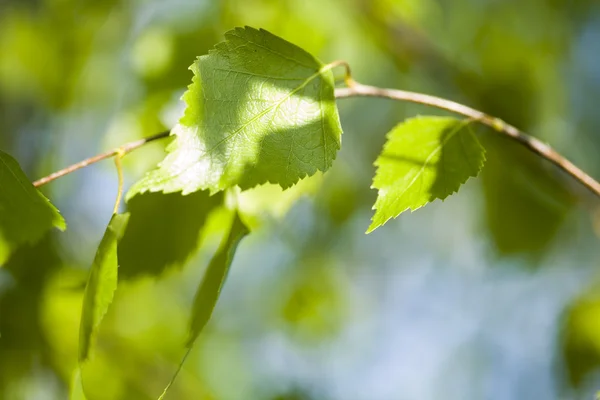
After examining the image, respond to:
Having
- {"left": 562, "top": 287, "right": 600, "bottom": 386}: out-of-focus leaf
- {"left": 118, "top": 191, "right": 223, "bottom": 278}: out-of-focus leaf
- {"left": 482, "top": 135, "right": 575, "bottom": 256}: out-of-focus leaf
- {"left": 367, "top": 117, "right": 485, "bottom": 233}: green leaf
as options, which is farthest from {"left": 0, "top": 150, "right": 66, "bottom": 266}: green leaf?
{"left": 562, "top": 287, "right": 600, "bottom": 386}: out-of-focus leaf

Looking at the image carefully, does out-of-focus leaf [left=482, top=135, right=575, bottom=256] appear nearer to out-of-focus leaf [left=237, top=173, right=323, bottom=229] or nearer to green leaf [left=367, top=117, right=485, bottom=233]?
out-of-focus leaf [left=237, top=173, right=323, bottom=229]

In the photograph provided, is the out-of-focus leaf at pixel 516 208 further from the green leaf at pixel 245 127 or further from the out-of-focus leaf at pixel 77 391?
the out-of-focus leaf at pixel 77 391

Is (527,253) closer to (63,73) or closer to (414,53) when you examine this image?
(414,53)

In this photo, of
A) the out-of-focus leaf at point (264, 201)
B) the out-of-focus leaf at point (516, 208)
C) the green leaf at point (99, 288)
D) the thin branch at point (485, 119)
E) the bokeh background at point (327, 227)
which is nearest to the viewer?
the green leaf at point (99, 288)

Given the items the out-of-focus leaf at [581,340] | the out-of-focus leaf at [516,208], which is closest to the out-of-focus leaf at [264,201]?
the out-of-focus leaf at [516,208]

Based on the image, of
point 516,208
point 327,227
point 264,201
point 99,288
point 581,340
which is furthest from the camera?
point 327,227

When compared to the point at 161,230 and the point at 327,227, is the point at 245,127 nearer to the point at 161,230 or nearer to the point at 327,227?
the point at 161,230

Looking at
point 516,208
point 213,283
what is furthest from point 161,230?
point 516,208
